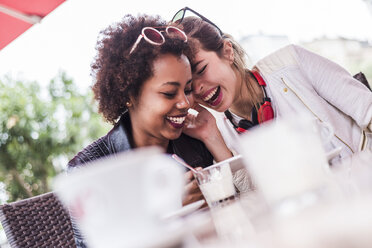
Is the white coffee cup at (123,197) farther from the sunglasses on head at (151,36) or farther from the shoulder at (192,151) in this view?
the shoulder at (192,151)

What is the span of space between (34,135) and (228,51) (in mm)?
6416

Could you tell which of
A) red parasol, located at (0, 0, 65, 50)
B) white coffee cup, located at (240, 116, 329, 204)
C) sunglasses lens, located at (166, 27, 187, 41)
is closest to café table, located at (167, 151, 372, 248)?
white coffee cup, located at (240, 116, 329, 204)

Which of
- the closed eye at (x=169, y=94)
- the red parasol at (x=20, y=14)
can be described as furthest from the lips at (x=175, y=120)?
the red parasol at (x=20, y=14)

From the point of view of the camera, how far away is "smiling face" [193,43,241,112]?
5.86 feet

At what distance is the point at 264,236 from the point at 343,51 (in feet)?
28.3

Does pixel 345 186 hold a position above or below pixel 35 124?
below

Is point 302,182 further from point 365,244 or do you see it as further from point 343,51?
point 343,51

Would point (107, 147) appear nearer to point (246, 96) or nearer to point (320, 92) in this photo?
point (246, 96)

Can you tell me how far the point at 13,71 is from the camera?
7844 mm

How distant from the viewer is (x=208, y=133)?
73.7 inches

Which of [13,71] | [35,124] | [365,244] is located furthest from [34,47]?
[365,244]

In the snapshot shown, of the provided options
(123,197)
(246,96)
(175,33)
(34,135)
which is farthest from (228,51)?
(34,135)

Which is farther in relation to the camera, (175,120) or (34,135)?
(34,135)

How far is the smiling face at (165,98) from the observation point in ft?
4.91
